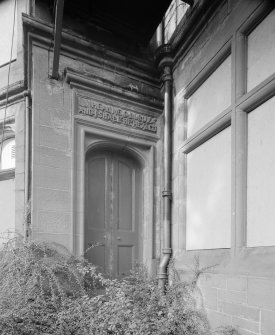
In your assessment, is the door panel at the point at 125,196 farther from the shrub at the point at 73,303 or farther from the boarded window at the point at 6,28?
the boarded window at the point at 6,28

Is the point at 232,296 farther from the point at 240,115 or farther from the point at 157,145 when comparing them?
the point at 157,145

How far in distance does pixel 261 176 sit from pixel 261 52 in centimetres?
124

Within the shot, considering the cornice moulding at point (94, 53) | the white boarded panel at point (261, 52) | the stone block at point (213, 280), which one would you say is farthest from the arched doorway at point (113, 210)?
the white boarded panel at point (261, 52)

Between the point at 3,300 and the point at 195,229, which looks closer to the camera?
the point at 3,300

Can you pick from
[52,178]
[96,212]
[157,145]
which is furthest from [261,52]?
[96,212]

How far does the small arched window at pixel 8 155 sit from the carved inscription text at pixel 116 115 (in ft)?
4.15

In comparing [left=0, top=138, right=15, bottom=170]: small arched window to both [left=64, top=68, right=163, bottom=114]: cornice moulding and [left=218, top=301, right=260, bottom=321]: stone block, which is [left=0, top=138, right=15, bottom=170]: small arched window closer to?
[left=64, top=68, right=163, bottom=114]: cornice moulding

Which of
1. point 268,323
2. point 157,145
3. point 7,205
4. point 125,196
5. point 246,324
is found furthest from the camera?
point 157,145

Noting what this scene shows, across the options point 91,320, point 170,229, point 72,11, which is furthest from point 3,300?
point 72,11

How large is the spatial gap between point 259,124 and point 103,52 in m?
2.79

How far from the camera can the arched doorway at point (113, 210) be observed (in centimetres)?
498

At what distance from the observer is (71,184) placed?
453 cm

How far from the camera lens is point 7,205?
4938 millimetres

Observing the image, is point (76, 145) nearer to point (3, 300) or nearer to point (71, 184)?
point (71, 184)
